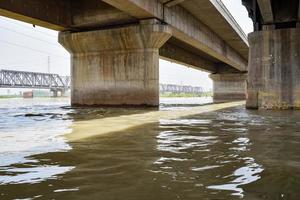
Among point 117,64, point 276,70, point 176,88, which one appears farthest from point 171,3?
point 176,88

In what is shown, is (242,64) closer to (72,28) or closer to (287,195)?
(72,28)

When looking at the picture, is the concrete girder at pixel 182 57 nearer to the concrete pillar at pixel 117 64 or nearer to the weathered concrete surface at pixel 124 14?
the weathered concrete surface at pixel 124 14

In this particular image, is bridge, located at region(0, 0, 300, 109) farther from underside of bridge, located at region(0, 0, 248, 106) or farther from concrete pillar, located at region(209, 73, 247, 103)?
concrete pillar, located at region(209, 73, 247, 103)

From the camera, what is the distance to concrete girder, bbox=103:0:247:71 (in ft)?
70.4

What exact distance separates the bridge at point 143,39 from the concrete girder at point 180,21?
0.16ft

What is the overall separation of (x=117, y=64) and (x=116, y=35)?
7.10ft

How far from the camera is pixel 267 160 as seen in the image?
554 centimetres

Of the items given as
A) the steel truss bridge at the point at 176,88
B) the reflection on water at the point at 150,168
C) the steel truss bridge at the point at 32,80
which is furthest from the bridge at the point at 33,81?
the reflection on water at the point at 150,168

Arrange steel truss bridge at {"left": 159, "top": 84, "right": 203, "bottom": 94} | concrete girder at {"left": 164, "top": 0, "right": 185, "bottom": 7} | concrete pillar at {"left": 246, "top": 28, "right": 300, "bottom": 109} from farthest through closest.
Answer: steel truss bridge at {"left": 159, "top": 84, "right": 203, "bottom": 94}, concrete girder at {"left": 164, "top": 0, "right": 185, "bottom": 7}, concrete pillar at {"left": 246, "top": 28, "right": 300, "bottom": 109}

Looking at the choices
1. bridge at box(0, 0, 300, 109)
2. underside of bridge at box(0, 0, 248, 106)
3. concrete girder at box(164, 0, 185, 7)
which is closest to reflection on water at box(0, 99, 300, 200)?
bridge at box(0, 0, 300, 109)

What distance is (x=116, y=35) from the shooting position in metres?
25.3

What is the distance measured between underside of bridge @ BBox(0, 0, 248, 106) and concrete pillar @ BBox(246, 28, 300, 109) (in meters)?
5.66

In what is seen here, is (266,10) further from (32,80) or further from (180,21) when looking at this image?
(32,80)

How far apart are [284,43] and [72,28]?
14.6 metres
